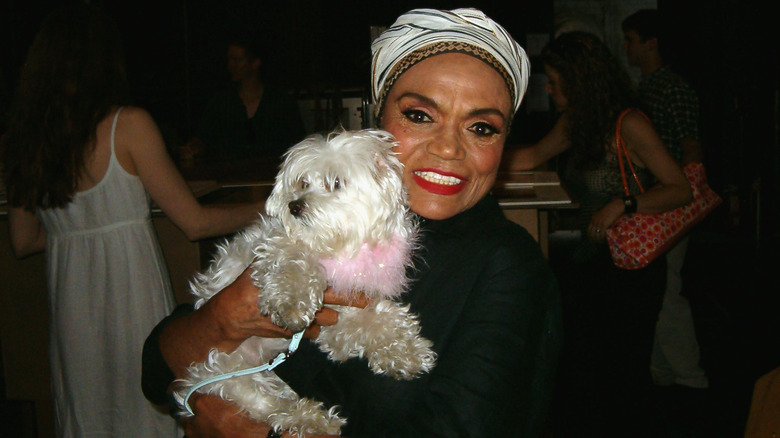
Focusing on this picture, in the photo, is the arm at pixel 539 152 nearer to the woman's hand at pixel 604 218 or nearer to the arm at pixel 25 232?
the woman's hand at pixel 604 218

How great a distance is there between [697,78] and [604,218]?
6480mm

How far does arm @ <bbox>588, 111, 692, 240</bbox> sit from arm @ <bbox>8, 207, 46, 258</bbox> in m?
2.73

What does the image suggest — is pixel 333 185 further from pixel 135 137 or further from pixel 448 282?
pixel 135 137

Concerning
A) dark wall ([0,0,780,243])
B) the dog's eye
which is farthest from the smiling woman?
dark wall ([0,0,780,243])

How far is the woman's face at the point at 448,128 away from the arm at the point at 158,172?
1.29 meters

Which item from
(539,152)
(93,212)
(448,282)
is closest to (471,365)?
(448,282)

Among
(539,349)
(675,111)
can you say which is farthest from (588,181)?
(539,349)

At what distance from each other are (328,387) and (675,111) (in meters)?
3.29

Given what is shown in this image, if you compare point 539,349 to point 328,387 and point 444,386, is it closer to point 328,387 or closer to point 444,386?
point 444,386

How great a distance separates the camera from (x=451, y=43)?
5.08ft

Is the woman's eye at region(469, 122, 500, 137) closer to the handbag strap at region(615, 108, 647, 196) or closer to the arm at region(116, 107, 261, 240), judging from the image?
the arm at region(116, 107, 261, 240)

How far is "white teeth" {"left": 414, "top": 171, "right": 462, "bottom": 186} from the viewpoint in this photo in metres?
1.56

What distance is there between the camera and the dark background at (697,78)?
521 cm

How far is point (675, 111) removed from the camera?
12.9 ft
